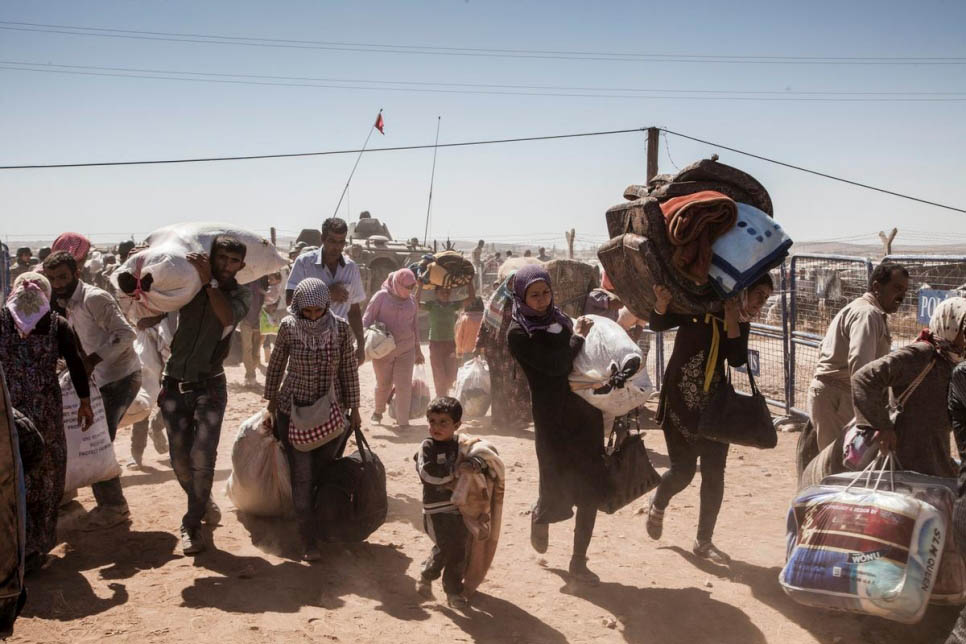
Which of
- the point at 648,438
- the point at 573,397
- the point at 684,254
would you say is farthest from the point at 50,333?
the point at 648,438

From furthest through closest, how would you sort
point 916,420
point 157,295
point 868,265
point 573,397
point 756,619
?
point 868,265
point 157,295
point 573,397
point 756,619
point 916,420

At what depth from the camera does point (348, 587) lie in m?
4.64

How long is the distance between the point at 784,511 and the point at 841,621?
2.02m

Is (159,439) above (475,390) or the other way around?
the other way around

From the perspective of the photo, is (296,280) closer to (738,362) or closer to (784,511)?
(738,362)

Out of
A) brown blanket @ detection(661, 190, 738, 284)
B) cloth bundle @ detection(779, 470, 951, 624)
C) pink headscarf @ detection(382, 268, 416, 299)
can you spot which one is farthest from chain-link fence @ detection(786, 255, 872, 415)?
cloth bundle @ detection(779, 470, 951, 624)

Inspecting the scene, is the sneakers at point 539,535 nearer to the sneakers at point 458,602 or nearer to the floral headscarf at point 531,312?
the sneakers at point 458,602

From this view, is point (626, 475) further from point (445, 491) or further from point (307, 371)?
point (307, 371)

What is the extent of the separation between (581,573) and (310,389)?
1.84m

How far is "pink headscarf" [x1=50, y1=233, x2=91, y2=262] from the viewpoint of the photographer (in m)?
5.82

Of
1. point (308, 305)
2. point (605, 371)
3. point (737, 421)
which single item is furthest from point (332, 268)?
point (737, 421)

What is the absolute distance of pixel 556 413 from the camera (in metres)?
4.45

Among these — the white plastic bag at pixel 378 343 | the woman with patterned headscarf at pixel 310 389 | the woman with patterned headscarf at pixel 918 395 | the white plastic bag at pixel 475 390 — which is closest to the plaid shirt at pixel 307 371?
the woman with patterned headscarf at pixel 310 389

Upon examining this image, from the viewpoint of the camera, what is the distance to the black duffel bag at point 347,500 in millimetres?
4969
